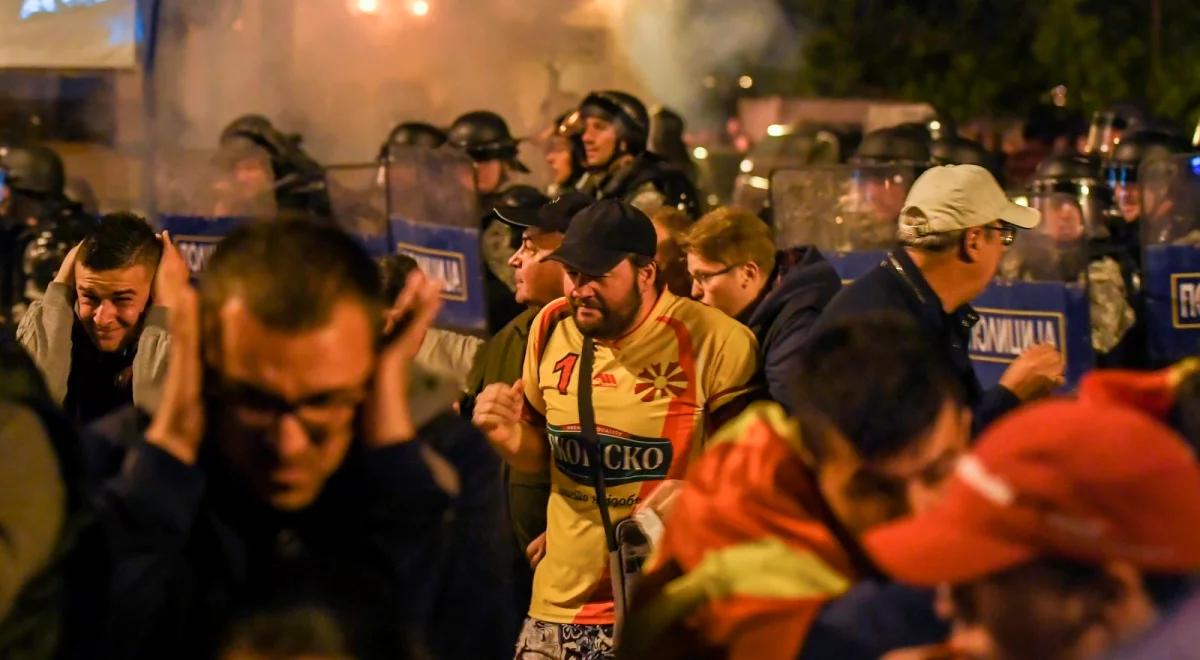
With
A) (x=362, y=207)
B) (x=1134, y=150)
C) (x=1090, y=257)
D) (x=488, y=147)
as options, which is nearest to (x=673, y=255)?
(x=1090, y=257)

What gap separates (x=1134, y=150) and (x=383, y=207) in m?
5.26

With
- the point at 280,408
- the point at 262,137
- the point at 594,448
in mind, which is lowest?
the point at 594,448

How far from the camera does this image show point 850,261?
28.5 ft

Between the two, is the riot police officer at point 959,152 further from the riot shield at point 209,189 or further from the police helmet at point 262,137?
the riot shield at point 209,189

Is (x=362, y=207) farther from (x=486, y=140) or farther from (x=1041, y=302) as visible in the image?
(x=1041, y=302)

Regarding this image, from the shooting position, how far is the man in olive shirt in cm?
573

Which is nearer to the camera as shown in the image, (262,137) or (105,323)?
(105,323)

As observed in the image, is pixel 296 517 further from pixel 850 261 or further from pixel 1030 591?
pixel 850 261

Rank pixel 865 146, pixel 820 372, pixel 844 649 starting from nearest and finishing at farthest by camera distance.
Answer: pixel 844 649 < pixel 820 372 < pixel 865 146

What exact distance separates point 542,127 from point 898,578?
14.7 meters

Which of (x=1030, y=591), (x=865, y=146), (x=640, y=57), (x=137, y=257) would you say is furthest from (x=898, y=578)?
(x=640, y=57)

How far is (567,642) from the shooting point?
17.4 ft

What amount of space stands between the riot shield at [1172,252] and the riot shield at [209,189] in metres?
4.63

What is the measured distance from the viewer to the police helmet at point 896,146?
11336 mm
